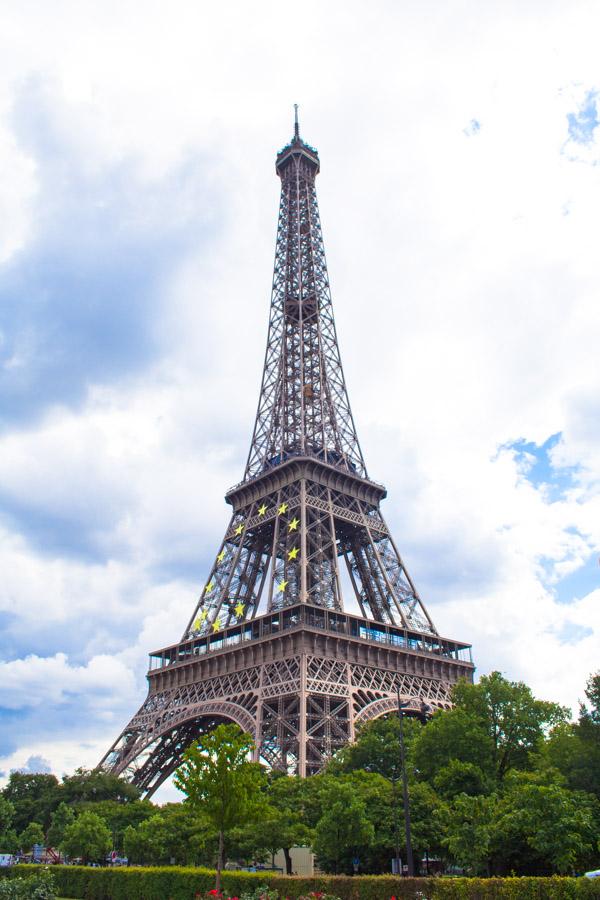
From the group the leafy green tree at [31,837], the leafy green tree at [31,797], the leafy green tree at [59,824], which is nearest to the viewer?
the leafy green tree at [59,824]

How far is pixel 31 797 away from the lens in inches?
2462

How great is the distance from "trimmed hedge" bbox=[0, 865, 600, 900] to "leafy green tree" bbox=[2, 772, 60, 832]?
86.0 ft

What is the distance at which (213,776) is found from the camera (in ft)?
91.6

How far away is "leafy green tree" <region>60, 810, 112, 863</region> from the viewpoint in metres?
45.8

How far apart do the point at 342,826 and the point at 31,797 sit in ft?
136

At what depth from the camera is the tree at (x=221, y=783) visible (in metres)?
27.6

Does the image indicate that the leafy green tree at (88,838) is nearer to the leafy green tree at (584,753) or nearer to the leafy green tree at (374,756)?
the leafy green tree at (374,756)

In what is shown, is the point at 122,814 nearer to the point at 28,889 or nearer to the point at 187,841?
the point at 187,841

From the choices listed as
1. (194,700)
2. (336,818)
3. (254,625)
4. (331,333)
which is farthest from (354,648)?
(331,333)

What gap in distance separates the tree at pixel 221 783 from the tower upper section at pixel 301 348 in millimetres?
41387

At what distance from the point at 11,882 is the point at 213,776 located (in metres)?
8.62

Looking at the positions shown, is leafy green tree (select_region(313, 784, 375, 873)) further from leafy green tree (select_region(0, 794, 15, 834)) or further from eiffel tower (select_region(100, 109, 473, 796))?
leafy green tree (select_region(0, 794, 15, 834))

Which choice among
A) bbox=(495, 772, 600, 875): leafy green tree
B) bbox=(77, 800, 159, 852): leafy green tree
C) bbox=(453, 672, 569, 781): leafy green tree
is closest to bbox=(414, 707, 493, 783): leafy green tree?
bbox=(453, 672, 569, 781): leafy green tree

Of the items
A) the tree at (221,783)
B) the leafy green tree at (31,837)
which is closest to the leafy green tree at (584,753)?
the tree at (221,783)
